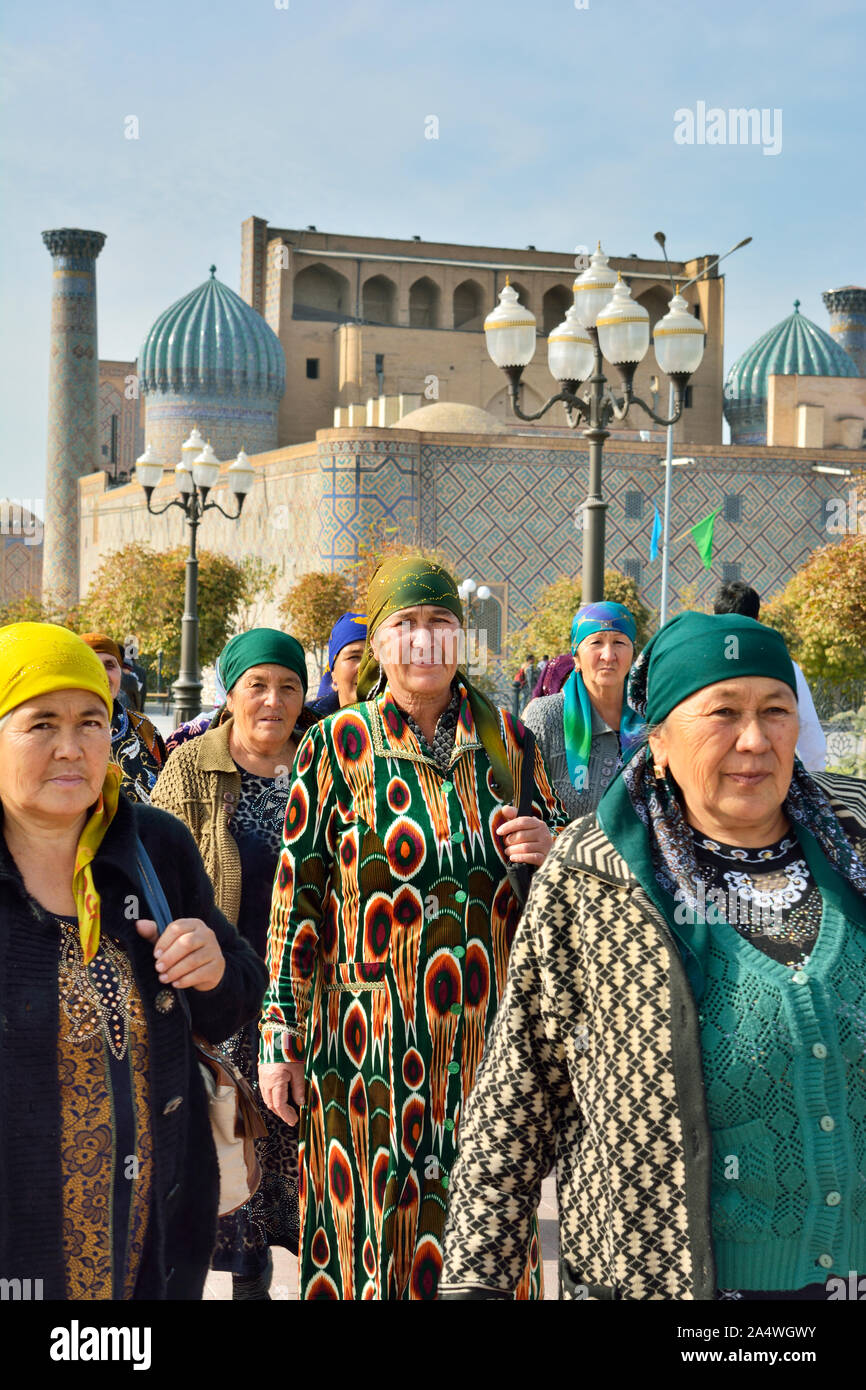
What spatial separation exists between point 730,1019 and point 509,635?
88.8ft

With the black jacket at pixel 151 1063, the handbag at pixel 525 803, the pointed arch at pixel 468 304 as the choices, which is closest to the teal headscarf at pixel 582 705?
the handbag at pixel 525 803

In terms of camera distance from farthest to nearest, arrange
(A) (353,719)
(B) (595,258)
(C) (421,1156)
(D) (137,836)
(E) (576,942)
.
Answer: (B) (595,258) < (A) (353,719) < (C) (421,1156) < (D) (137,836) < (E) (576,942)

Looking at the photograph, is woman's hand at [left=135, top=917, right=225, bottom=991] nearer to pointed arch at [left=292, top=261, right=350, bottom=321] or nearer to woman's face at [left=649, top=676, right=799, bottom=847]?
woman's face at [left=649, top=676, right=799, bottom=847]

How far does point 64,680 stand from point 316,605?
84.5ft

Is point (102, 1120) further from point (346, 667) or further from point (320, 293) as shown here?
point (320, 293)

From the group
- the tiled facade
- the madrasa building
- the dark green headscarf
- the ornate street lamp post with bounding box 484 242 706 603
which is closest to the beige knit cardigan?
the dark green headscarf

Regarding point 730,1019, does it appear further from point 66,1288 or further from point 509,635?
point 509,635

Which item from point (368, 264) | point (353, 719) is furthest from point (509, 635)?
point (353, 719)

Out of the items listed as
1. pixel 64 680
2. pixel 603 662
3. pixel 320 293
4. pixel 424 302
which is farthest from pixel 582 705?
pixel 424 302

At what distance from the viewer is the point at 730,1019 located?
1677 mm

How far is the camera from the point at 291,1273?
356 cm

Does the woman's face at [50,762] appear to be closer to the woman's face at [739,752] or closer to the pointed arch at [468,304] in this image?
the woman's face at [739,752]

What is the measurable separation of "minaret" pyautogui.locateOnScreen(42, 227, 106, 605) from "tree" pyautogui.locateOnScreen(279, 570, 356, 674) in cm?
1280

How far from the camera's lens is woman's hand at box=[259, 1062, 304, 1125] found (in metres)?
2.60
